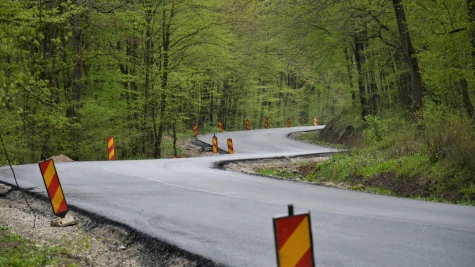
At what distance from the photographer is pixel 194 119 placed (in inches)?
2069

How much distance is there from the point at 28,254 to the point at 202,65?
2286 centimetres

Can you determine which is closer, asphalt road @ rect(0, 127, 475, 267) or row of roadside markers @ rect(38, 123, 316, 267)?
row of roadside markers @ rect(38, 123, 316, 267)

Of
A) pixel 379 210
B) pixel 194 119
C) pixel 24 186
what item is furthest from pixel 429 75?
pixel 194 119

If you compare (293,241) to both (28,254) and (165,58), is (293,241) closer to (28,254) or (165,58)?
(28,254)

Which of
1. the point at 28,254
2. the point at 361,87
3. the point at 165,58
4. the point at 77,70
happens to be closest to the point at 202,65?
the point at 165,58

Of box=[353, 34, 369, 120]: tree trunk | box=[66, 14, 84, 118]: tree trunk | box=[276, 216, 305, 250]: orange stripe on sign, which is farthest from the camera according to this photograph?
Result: box=[353, 34, 369, 120]: tree trunk

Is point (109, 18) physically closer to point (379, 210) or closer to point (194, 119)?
point (379, 210)

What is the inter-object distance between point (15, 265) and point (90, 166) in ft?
37.1

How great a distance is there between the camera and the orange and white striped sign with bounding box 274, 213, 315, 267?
3734mm

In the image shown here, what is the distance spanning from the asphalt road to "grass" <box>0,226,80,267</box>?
128 cm

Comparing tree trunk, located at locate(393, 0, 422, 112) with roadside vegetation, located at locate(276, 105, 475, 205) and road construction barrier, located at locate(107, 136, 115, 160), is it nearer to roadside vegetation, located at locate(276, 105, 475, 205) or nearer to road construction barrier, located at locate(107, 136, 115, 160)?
roadside vegetation, located at locate(276, 105, 475, 205)

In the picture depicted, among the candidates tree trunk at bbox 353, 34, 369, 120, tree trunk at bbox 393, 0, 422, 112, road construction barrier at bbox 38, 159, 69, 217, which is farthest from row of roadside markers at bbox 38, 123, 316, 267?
tree trunk at bbox 353, 34, 369, 120

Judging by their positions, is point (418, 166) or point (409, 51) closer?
point (418, 166)

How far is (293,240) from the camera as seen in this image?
382cm
